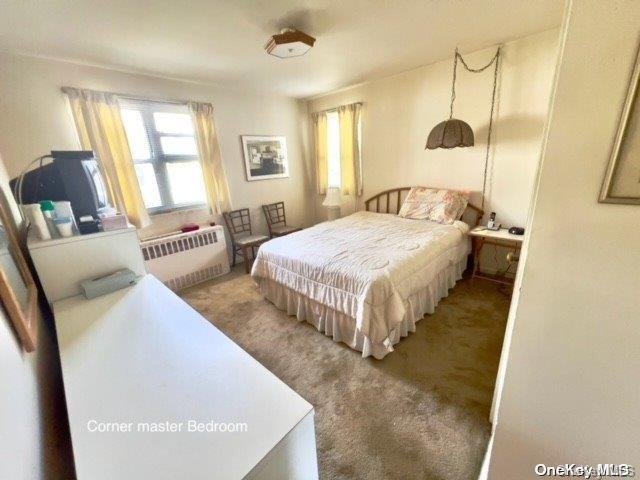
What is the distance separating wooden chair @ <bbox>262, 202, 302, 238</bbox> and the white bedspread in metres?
1.12

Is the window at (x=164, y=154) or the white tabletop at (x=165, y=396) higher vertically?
the window at (x=164, y=154)

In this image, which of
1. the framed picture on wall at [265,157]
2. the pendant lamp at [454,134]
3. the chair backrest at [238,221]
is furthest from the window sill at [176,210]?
the pendant lamp at [454,134]

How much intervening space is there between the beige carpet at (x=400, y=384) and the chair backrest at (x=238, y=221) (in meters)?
1.41

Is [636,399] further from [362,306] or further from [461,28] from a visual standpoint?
[461,28]

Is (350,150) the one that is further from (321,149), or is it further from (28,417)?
(28,417)

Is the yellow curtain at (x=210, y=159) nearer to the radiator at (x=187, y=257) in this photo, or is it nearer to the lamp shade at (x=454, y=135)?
the radiator at (x=187, y=257)

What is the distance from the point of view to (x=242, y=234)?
3912 mm

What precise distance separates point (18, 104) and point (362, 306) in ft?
11.2

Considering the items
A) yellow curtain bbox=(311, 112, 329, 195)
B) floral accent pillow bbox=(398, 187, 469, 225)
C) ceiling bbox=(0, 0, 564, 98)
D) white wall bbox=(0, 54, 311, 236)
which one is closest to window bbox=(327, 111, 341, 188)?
yellow curtain bbox=(311, 112, 329, 195)

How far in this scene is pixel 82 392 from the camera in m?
0.79

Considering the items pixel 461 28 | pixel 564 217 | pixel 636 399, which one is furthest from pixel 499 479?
pixel 461 28

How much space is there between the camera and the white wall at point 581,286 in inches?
25.0

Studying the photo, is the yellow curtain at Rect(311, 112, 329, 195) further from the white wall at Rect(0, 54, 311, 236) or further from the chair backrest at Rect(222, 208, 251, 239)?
the chair backrest at Rect(222, 208, 251, 239)

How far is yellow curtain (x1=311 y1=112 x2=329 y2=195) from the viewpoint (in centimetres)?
415
